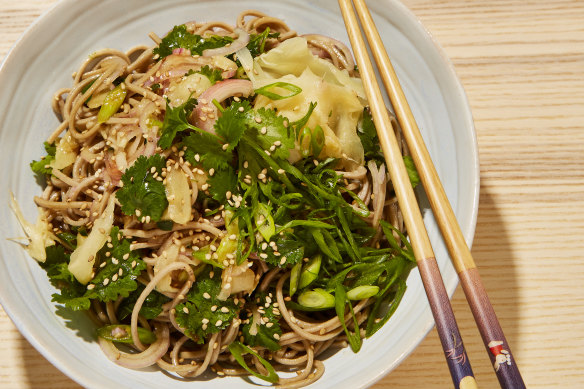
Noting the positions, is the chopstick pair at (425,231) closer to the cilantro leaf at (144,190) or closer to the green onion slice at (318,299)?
the green onion slice at (318,299)

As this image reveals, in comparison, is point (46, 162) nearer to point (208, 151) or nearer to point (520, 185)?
point (208, 151)

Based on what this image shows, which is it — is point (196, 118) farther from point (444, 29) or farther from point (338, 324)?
point (444, 29)

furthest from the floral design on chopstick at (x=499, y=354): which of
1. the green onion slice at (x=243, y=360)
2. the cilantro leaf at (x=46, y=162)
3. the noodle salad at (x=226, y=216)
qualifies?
the cilantro leaf at (x=46, y=162)

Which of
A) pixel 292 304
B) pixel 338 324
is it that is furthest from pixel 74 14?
pixel 338 324

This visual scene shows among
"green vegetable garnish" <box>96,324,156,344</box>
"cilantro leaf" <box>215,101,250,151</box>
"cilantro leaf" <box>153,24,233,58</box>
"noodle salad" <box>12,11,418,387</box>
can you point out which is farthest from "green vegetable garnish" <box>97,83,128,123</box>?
"green vegetable garnish" <box>96,324,156,344</box>

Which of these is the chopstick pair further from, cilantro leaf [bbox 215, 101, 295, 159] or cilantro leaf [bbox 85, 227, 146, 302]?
cilantro leaf [bbox 85, 227, 146, 302]
